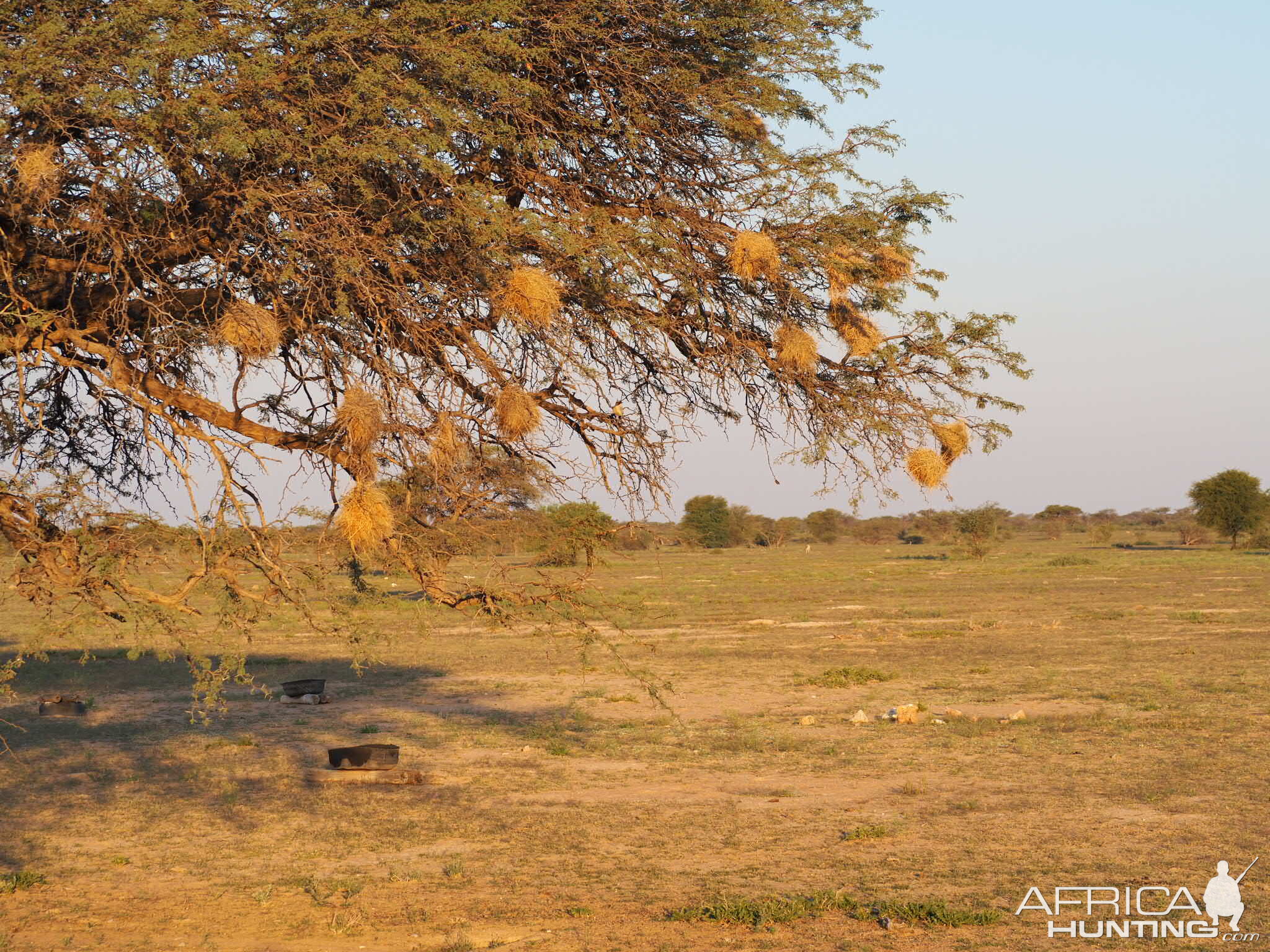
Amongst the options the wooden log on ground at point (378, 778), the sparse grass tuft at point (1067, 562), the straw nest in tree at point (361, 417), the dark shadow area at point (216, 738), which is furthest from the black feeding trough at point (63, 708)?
the sparse grass tuft at point (1067, 562)

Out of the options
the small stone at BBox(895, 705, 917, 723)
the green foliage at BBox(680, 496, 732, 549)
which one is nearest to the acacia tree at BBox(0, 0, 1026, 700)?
the small stone at BBox(895, 705, 917, 723)

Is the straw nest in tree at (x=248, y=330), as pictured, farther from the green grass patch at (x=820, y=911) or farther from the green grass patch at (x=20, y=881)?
the green grass patch at (x=20, y=881)

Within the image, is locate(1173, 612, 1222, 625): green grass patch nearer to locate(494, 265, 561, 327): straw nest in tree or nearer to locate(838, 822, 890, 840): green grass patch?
locate(838, 822, 890, 840): green grass patch

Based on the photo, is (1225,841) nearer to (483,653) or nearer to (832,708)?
(832,708)

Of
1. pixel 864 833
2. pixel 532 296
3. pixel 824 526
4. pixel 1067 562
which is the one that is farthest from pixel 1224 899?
pixel 824 526

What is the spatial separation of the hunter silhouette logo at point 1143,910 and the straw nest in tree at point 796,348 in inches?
180

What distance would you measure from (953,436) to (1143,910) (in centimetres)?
460

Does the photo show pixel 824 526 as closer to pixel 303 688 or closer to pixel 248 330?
pixel 303 688

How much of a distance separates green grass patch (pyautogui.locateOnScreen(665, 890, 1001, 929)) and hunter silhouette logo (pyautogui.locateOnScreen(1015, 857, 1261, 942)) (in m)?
0.52

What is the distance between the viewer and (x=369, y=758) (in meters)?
14.9

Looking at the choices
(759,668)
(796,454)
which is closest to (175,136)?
(796,454)

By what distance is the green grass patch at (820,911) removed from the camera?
866 centimetres

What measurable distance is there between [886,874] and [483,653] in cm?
2141

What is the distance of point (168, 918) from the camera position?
9062 millimetres
